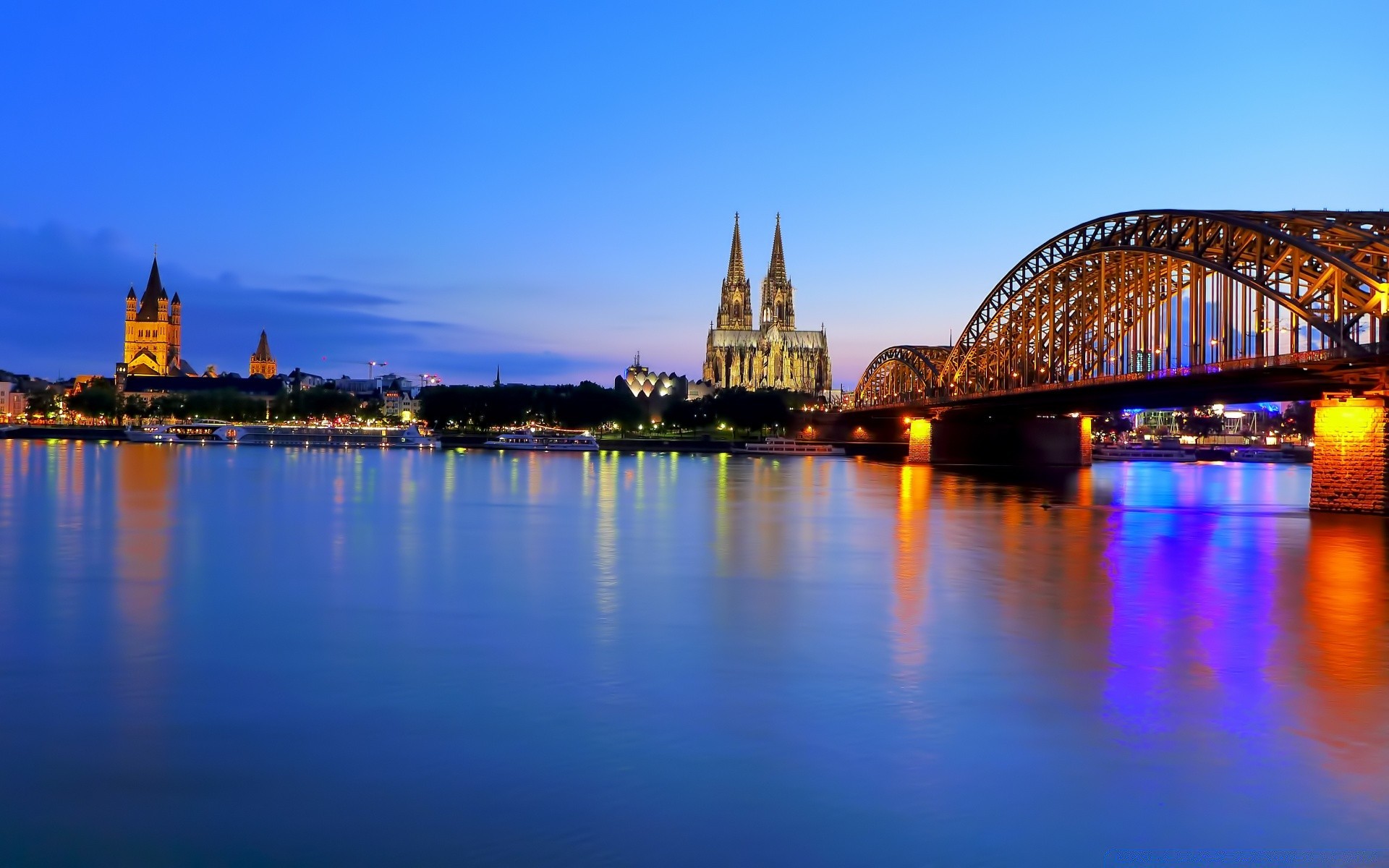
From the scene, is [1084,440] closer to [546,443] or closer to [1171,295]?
[1171,295]

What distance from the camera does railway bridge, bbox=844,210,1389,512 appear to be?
41594 mm

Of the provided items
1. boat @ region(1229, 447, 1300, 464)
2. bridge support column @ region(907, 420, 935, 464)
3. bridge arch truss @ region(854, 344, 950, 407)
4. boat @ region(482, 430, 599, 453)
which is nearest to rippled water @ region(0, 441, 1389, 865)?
bridge support column @ region(907, 420, 935, 464)

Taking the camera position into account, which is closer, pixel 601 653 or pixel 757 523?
pixel 601 653

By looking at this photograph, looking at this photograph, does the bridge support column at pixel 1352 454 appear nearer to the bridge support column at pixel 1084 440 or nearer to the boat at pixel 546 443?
the bridge support column at pixel 1084 440

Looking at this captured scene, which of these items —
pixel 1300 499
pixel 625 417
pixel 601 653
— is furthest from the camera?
pixel 625 417

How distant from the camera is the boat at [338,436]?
150750mm

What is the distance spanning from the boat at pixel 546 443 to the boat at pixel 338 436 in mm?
9117

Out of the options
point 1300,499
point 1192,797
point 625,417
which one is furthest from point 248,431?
point 1192,797

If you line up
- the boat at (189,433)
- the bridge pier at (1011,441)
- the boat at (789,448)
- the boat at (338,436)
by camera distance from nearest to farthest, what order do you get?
the bridge pier at (1011,441), the boat at (789,448), the boat at (338,436), the boat at (189,433)

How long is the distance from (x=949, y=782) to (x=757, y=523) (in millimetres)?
30305

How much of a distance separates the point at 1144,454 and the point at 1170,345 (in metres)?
96.8

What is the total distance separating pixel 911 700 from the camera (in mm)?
13297

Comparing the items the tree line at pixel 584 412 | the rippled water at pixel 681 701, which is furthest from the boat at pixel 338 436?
the rippled water at pixel 681 701

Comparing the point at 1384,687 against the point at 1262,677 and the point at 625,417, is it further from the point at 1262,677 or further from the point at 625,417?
the point at 625,417
